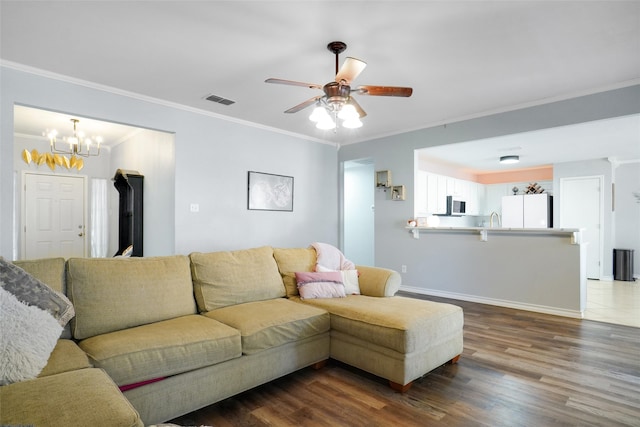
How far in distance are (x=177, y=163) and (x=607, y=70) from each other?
4535 millimetres

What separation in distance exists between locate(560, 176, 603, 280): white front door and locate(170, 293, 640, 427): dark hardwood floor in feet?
14.3

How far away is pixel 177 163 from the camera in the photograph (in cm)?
410

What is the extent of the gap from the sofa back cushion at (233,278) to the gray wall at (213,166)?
1.65m

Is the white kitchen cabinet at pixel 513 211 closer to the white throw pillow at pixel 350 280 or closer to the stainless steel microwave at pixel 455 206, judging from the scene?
the stainless steel microwave at pixel 455 206

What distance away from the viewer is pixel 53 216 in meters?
5.97

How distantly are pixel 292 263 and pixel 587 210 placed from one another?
262 inches

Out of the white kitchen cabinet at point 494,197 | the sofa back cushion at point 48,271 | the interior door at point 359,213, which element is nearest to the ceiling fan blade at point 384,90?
the sofa back cushion at point 48,271

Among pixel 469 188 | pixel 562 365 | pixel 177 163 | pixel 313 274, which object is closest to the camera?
pixel 562 365

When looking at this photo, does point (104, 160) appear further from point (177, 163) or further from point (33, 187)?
point (177, 163)

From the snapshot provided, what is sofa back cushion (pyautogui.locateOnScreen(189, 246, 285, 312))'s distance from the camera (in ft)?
8.32

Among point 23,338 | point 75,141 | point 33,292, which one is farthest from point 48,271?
point 75,141

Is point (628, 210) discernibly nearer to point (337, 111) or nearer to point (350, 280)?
point (350, 280)

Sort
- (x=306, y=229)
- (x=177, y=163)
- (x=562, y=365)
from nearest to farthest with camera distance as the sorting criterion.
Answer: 1. (x=562, y=365)
2. (x=177, y=163)
3. (x=306, y=229)

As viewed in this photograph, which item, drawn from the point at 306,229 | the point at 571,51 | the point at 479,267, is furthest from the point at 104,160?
the point at 571,51
